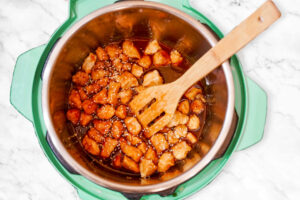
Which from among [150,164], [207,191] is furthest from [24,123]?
[207,191]

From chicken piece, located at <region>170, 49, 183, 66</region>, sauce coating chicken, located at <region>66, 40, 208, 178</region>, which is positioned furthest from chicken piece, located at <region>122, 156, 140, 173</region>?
chicken piece, located at <region>170, 49, 183, 66</region>

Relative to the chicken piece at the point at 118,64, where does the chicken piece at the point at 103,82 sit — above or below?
below

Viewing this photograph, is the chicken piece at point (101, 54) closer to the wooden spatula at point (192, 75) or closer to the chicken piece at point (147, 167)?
the wooden spatula at point (192, 75)

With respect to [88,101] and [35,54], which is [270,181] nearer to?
[88,101]

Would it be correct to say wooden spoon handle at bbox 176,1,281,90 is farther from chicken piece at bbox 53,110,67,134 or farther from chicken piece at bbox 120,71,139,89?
chicken piece at bbox 53,110,67,134

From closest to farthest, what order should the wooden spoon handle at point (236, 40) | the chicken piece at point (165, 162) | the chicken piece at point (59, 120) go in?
the wooden spoon handle at point (236, 40) < the chicken piece at point (59, 120) < the chicken piece at point (165, 162)

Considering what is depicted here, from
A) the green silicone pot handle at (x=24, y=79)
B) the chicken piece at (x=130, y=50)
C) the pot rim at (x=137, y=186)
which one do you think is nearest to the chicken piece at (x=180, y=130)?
the pot rim at (x=137, y=186)
